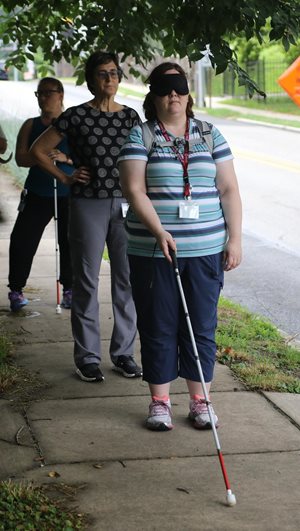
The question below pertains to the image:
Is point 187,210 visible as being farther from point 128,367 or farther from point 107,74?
point 128,367

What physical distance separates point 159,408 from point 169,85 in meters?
1.71

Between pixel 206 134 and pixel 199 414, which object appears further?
pixel 199 414

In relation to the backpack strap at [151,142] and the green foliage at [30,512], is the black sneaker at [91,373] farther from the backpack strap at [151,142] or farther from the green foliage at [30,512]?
the green foliage at [30,512]

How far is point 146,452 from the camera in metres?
5.23

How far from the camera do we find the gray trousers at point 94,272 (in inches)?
259

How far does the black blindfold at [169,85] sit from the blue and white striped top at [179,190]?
182mm

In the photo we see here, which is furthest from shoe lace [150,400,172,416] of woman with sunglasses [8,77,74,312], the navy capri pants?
woman with sunglasses [8,77,74,312]

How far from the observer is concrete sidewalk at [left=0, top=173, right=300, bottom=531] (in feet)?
14.5

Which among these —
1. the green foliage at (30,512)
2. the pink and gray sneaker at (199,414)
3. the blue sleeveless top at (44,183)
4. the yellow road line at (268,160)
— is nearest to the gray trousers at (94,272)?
the pink and gray sneaker at (199,414)

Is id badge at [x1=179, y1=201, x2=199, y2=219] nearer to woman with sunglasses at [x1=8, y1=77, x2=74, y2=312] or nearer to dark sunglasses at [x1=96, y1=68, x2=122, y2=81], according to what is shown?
dark sunglasses at [x1=96, y1=68, x2=122, y2=81]

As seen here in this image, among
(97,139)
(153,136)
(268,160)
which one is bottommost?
(268,160)

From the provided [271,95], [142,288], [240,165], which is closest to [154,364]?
[142,288]

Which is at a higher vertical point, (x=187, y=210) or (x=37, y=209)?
(x=187, y=210)

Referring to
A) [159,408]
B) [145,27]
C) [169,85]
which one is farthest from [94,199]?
[145,27]
